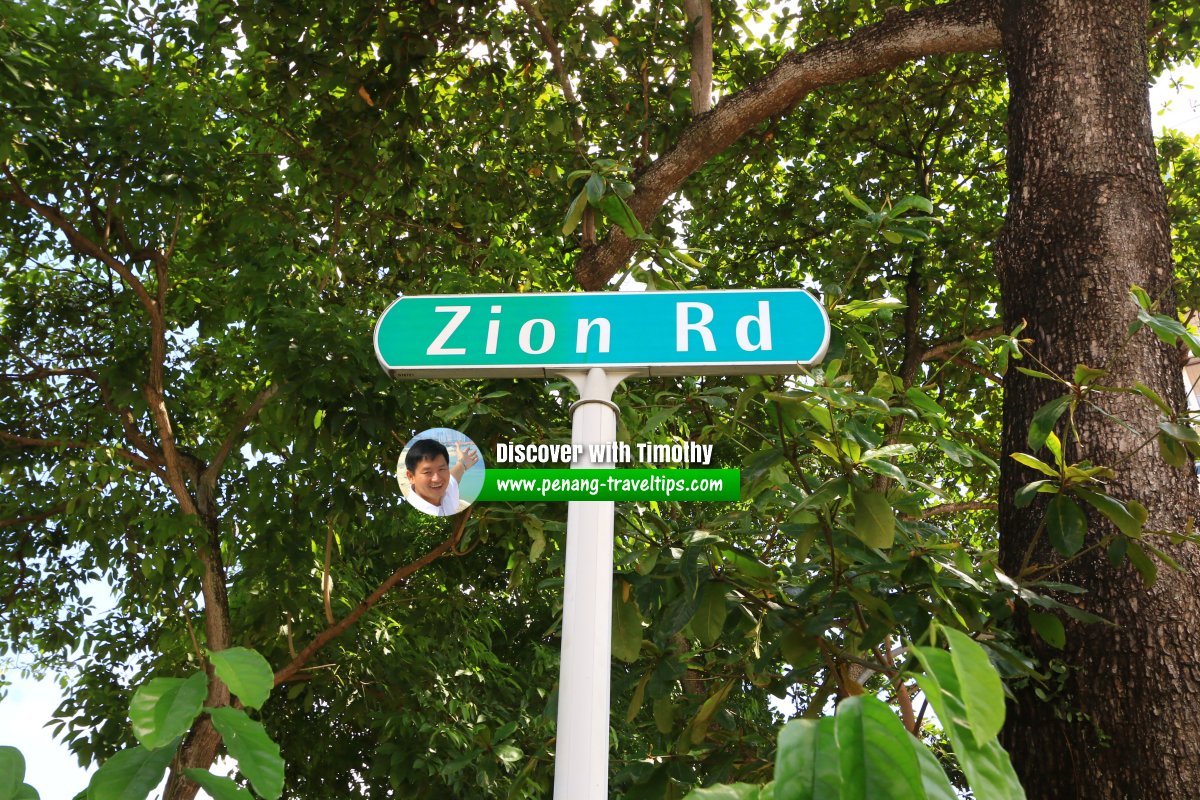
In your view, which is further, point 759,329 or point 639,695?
point 639,695

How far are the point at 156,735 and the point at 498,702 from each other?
6319 millimetres

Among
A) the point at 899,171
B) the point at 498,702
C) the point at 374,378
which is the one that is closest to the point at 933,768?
the point at 374,378

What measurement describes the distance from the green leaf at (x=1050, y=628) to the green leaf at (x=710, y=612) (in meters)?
0.61

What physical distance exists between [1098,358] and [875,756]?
218 centimetres

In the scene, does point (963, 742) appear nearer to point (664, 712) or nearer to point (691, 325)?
point (691, 325)

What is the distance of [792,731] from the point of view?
50 centimetres

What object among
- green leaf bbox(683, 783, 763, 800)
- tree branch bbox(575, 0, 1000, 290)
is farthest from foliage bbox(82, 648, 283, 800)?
tree branch bbox(575, 0, 1000, 290)

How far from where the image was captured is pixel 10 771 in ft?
1.92

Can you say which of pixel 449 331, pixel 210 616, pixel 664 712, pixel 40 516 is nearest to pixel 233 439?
pixel 210 616

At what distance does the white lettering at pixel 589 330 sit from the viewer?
1.47m

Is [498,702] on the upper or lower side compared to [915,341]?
lower

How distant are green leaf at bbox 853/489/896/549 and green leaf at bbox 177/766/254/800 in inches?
51.3

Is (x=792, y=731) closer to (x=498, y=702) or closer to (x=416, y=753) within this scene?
(x=416, y=753)

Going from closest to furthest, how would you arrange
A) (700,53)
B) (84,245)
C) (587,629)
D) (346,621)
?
(587,629)
(700,53)
(346,621)
(84,245)
